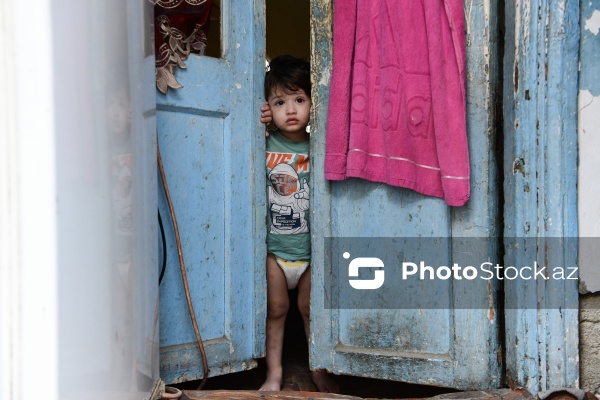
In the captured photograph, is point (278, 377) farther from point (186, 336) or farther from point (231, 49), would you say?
point (231, 49)

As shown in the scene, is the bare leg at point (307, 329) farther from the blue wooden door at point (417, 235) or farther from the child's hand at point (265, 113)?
the child's hand at point (265, 113)

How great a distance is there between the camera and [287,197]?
7.22 feet

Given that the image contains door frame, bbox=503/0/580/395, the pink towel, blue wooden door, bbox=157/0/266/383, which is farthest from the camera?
blue wooden door, bbox=157/0/266/383

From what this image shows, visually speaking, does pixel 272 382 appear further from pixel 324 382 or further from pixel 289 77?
pixel 289 77

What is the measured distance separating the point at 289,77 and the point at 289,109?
122 mm

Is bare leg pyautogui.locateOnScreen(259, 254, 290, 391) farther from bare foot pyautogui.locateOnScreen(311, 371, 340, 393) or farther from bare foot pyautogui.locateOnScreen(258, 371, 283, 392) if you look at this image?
bare foot pyautogui.locateOnScreen(311, 371, 340, 393)

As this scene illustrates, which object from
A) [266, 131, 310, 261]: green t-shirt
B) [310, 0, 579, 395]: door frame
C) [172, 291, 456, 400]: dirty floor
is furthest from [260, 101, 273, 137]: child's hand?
[172, 291, 456, 400]: dirty floor

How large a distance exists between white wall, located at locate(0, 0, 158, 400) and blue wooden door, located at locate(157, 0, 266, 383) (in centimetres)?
83

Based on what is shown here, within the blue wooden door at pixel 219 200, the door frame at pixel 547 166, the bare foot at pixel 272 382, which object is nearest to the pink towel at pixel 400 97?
the door frame at pixel 547 166

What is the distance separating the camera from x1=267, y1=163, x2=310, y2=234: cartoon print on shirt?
2.19 meters

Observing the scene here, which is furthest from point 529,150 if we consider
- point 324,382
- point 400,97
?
point 324,382

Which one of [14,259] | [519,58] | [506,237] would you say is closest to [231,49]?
[519,58]

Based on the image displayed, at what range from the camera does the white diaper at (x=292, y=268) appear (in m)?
2.23

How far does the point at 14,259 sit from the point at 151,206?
0.62 metres
